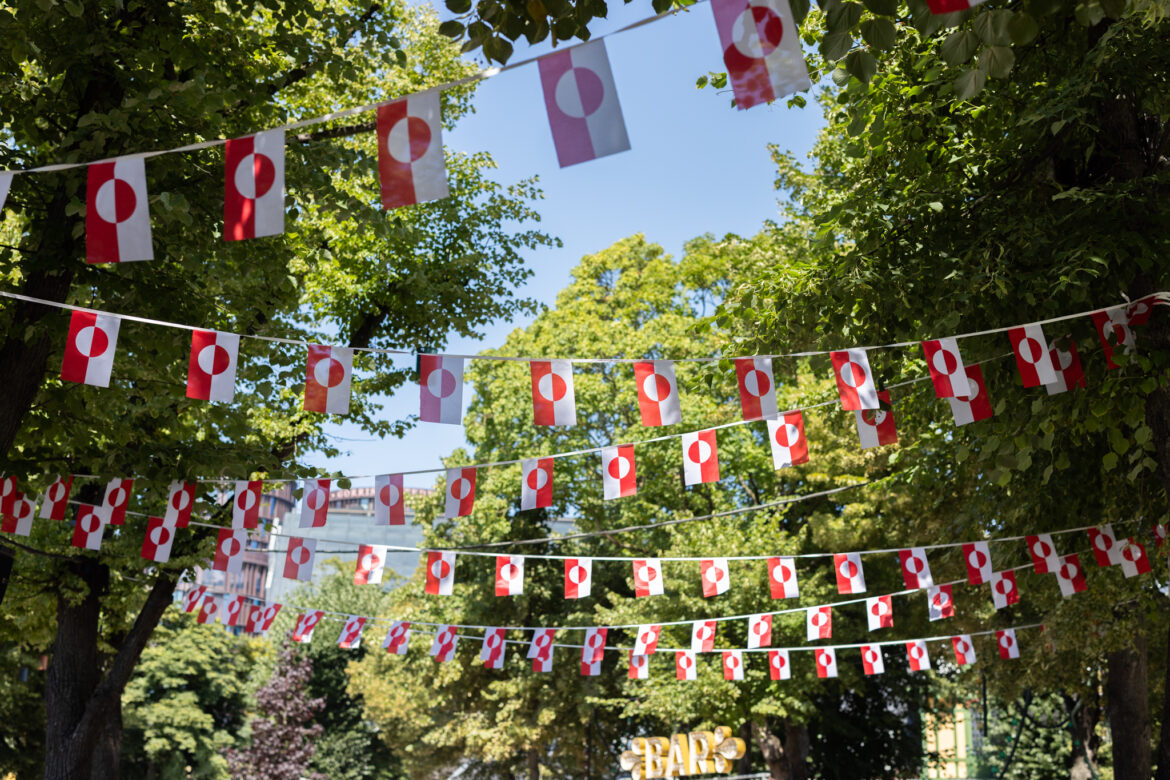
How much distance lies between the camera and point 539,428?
2244 cm

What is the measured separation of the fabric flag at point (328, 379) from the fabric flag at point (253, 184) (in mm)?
2677

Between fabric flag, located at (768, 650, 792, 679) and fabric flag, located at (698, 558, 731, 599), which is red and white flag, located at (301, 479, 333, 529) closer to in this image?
fabric flag, located at (698, 558, 731, 599)

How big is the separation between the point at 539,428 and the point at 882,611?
10.4 m

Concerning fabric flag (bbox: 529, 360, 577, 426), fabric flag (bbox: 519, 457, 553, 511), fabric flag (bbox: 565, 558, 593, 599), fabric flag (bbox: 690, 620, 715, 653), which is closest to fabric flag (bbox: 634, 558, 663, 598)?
fabric flag (bbox: 565, 558, 593, 599)

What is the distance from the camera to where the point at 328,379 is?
308 inches

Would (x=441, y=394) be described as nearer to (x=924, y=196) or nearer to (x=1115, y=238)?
(x=924, y=196)

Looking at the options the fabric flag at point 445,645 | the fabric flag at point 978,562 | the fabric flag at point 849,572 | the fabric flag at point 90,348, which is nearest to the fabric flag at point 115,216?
the fabric flag at point 90,348

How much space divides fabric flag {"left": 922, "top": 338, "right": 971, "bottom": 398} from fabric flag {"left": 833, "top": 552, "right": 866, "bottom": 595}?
5440mm

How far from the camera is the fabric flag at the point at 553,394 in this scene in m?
8.12

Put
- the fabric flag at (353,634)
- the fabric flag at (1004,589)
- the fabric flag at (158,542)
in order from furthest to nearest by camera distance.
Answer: the fabric flag at (353,634) → the fabric flag at (1004,589) → the fabric flag at (158,542)

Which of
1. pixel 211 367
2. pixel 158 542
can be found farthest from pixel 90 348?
pixel 158 542

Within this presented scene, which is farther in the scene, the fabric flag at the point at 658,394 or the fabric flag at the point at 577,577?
the fabric flag at the point at 577,577

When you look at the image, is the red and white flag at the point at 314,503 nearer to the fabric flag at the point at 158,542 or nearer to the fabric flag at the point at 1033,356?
the fabric flag at the point at 158,542

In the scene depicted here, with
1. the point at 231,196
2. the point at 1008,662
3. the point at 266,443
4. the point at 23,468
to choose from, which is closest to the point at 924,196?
the point at 231,196
